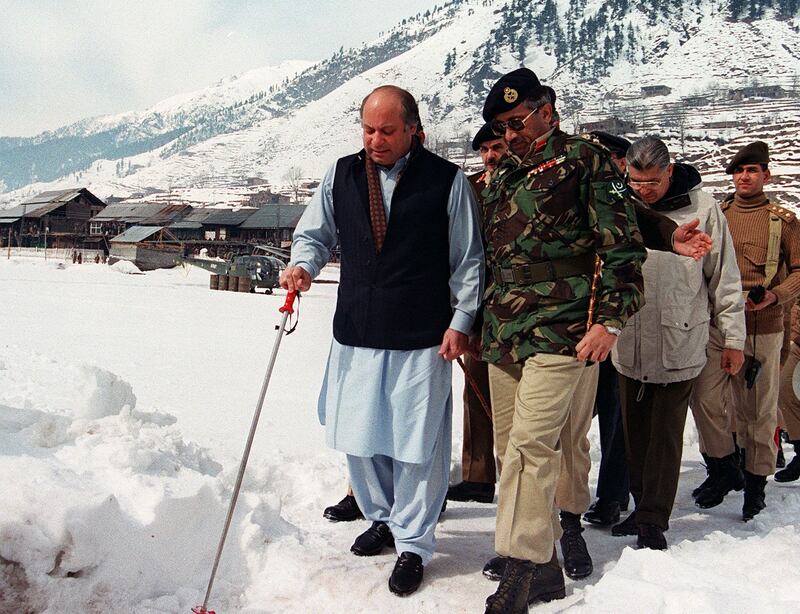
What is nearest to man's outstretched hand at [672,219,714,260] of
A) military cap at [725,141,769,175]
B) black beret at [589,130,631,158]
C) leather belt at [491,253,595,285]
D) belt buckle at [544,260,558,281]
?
leather belt at [491,253,595,285]

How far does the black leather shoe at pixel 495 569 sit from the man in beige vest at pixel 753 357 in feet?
5.91

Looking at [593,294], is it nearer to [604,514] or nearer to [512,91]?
[512,91]

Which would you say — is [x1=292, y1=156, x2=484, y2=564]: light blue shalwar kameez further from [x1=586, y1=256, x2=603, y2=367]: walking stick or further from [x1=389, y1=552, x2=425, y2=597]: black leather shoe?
[x1=586, y1=256, x2=603, y2=367]: walking stick

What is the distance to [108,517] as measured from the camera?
2691 millimetres

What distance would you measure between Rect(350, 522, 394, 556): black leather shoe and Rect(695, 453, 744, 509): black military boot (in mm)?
2105

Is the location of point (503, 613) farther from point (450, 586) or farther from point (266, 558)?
point (266, 558)

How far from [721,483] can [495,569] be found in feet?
6.58

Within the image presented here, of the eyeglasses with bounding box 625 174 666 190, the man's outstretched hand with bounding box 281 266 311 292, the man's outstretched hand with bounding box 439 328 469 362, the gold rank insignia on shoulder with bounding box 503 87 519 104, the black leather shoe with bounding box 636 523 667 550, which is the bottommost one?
the black leather shoe with bounding box 636 523 667 550

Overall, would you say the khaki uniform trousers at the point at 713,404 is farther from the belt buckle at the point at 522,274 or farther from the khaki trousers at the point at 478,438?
the belt buckle at the point at 522,274

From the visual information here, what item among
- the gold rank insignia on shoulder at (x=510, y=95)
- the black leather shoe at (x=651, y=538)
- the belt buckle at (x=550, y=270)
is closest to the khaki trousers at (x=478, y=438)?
the black leather shoe at (x=651, y=538)

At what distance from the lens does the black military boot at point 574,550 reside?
3.23 metres

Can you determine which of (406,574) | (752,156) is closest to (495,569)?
(406,574)

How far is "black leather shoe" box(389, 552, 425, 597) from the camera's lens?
2.93m

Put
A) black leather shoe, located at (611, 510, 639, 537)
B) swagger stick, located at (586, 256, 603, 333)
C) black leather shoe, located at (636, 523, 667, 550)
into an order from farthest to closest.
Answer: black leather shoe, located at (611, 510, 639, 537), black leather shoe, located at (636, 523, 667, 550), swagger stick, located at (586, 256, 603, 333)
